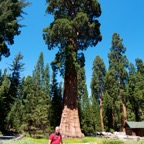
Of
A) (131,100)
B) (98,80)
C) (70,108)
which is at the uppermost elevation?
(98,80)

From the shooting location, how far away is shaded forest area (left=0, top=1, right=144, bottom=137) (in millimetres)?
27328


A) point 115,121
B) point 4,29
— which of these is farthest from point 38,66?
point 4,29

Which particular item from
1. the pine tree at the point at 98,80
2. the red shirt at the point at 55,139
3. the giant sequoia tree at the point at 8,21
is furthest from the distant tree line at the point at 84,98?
the red shirt at the point at 55,139

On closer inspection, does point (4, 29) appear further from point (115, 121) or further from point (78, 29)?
point (115, 121)

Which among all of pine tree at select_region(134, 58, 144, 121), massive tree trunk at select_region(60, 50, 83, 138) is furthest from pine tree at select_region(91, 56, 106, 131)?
massive tree trunk at select_region(60, 50, 83, 138)

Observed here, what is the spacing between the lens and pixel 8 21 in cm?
2744

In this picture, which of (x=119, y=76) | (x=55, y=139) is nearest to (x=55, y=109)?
(x=119, y=76)

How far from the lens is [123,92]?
44969mm

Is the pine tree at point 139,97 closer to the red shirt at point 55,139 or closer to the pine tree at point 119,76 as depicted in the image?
the pine tree at point 119,76

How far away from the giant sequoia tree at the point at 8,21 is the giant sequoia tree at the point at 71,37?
3924 mm

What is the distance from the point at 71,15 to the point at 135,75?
3123 cm

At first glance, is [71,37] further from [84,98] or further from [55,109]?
[84,98]

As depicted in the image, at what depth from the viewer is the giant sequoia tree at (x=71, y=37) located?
78.5 ft

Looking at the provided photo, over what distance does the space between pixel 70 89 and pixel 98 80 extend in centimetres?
3167
